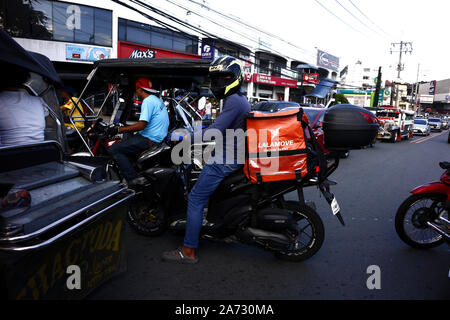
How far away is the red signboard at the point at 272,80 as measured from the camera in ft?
114

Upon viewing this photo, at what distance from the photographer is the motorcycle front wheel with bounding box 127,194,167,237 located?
3.87 m

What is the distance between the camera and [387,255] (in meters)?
3.68

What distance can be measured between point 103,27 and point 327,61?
38995 millimetres

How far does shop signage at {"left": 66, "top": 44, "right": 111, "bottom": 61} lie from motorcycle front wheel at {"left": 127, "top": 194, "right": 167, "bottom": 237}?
1879 cm

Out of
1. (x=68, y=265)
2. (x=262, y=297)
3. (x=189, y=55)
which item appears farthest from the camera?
(x=189, y=55)

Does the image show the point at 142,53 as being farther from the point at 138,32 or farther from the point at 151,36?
the point at 151,36

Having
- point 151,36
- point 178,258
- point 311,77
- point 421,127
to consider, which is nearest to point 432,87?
point 311,77

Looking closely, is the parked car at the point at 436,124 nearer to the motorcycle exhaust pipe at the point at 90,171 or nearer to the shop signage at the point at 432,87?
the motorcycle exhaust pipe at the point at 90,171

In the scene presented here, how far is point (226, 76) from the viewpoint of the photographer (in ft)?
10.2

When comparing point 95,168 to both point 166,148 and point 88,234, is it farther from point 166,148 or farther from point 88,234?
point 166,148

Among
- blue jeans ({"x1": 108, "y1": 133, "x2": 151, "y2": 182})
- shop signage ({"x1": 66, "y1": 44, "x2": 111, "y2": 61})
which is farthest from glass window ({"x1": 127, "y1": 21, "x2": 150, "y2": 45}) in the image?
blue jeans ({"x1": 108, "y1": 133, "x2": 151, "y2": 182})

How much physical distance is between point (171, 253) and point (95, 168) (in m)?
1.28

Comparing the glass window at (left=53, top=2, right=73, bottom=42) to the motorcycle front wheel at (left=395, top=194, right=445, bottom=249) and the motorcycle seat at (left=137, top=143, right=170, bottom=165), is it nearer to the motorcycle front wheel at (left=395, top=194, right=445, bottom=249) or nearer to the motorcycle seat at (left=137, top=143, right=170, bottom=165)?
the motorcycle seat at (left=137, top=143, right=170, bottom=165)
